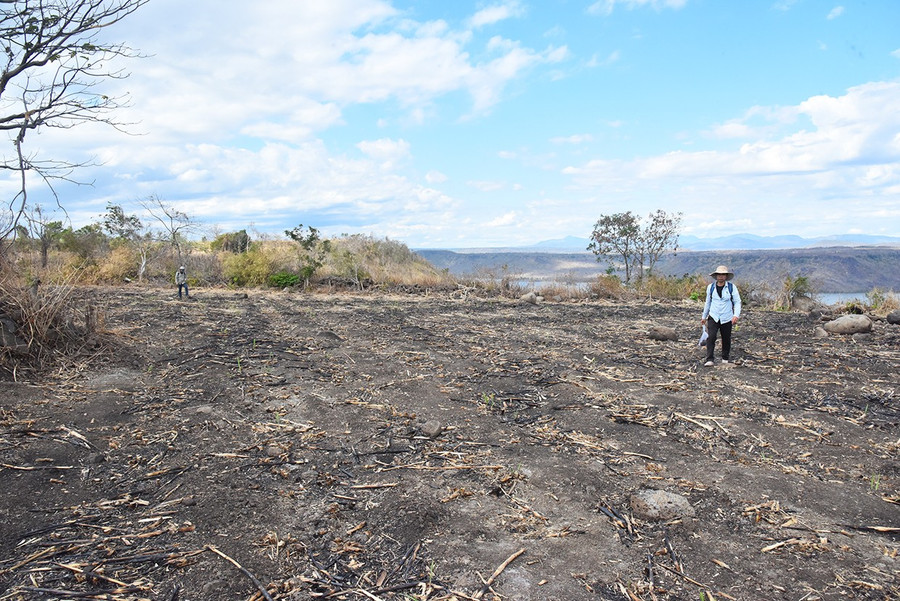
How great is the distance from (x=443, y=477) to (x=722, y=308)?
17.8 feet

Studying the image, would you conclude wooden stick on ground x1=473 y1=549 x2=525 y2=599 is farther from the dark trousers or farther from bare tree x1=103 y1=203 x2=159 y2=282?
bare tree x1=103 y1=203 x2=159 y2=282

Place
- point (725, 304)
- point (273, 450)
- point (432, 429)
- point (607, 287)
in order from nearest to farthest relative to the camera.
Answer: point (273, 450) → point (432, 429) → point (725, 304) → point (607, 287)

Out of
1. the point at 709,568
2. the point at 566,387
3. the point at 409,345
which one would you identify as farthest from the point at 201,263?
the point at 709,568

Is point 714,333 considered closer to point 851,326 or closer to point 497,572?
point 851,326

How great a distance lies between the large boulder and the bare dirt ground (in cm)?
279

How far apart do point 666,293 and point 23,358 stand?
17061 mm

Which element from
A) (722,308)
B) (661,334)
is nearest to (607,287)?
(661,334)

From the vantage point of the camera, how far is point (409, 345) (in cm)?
860

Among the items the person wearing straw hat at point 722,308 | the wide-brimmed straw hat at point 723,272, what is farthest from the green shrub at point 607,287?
the wide-brimmed straw hat at point 723,272

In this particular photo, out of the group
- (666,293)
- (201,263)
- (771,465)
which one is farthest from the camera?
(201,263)

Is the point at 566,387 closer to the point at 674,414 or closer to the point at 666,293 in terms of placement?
the point at 674,414

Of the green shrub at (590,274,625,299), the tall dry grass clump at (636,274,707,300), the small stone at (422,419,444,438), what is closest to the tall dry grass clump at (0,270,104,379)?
the small stone at (422,419,444,438)

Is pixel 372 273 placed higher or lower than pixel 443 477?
higher

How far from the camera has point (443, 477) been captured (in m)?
3.67
